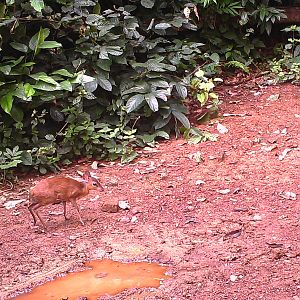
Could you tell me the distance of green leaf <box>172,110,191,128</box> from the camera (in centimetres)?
671

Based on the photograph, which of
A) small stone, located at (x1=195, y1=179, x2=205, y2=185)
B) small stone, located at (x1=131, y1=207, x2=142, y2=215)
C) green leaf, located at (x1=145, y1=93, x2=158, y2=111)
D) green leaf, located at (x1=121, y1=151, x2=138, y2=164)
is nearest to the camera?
small stone, located at (x1=131, y1=207, x2=142, y2=215)

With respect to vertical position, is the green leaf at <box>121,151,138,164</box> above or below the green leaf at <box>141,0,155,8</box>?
below

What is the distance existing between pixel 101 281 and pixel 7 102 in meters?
2.48

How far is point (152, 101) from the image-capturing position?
6.50 m

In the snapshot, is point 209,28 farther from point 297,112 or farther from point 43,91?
point 43,91

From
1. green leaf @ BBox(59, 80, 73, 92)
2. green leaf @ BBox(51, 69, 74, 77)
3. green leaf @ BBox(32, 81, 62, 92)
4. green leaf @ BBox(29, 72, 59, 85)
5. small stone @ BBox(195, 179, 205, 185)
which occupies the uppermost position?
green leaf @ BBox(29, 72, 59, 85)

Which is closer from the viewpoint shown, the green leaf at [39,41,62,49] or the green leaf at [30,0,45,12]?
the green leaf at [30,0,45,12]

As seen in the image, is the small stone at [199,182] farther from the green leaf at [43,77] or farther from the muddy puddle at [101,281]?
the green leaf at [43,77]

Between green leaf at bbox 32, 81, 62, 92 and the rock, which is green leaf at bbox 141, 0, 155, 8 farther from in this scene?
the rock

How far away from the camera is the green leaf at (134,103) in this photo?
6523 mm

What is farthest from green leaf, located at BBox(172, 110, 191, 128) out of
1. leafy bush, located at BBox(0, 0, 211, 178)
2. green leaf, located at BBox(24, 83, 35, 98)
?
green leaf, located at BBox(24, 83, 35, 98)

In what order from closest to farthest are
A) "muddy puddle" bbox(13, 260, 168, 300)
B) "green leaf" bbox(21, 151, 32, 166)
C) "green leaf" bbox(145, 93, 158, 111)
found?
"muddy puddle" bbox(13, 260, 168, 300) → "green leaf" bbox(21, 151, 32, 166) → "green leaf" bbox(145, 93, 158, 111)

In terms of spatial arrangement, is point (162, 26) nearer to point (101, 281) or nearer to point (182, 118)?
point (182, 118)

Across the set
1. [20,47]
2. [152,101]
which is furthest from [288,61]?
[20,47]
